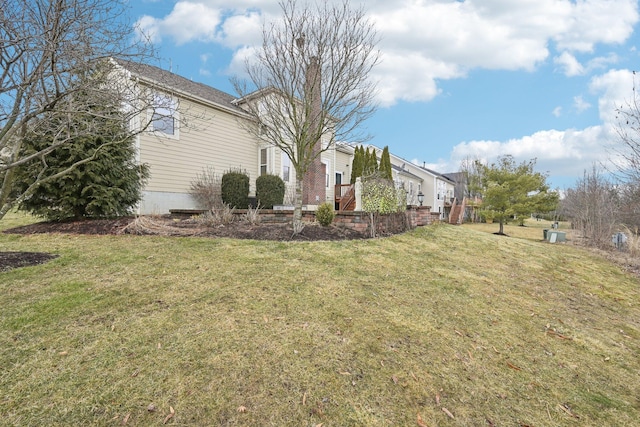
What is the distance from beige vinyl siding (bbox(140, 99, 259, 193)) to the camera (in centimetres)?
1084

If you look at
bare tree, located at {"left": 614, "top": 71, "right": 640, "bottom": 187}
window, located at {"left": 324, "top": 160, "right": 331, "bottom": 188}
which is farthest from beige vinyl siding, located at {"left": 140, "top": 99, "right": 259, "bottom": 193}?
bare tree, located at {"left": 614, "top": 71, "right": 640, "bottom": 187}

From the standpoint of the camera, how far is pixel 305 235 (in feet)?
23.5

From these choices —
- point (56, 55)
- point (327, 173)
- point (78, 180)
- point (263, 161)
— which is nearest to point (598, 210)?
point (327, 173)

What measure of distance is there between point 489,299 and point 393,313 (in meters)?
1.99

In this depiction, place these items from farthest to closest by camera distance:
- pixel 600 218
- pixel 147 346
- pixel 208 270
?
pixel 600 218 → pixel 208 270 → pixel 147 346

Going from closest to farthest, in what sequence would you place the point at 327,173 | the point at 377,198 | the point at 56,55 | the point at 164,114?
1. the point at 56,55
2. the point at 377,198
3. the point at 164,114
4. the point at 327,173

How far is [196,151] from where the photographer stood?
1211cm

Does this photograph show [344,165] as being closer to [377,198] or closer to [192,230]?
[377,198]

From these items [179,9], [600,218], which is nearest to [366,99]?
[179,9]

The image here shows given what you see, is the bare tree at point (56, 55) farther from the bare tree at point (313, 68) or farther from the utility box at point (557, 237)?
the utility box at point (557, 237)

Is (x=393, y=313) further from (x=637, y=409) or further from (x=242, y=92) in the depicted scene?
(x=242, y=92)

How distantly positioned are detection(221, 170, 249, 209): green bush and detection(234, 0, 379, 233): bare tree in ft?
15.1

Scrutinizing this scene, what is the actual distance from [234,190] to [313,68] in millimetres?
6184

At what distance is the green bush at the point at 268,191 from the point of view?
12055 millimetres
